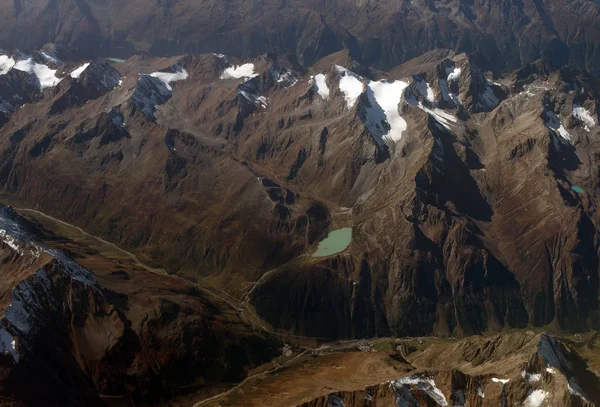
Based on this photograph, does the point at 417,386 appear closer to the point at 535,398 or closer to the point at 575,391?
the point at 535,398

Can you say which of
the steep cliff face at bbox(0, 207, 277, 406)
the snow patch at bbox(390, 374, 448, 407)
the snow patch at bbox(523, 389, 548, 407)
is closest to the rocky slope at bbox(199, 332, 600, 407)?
the snow patch at bbox(523, 389, 548, 407)

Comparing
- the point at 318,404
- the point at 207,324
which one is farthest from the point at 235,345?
the point at 318,404

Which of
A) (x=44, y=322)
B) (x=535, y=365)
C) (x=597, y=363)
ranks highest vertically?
(x=44, y=322)

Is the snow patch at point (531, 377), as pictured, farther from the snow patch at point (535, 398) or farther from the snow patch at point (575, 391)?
the snow patch at point (575, 391)

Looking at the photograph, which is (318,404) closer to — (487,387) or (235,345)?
(487,387)

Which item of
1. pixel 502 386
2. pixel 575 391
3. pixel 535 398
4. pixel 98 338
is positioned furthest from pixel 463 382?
pixel 98 338

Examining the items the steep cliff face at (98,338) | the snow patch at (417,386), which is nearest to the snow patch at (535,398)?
the snow patch at (417,386)
